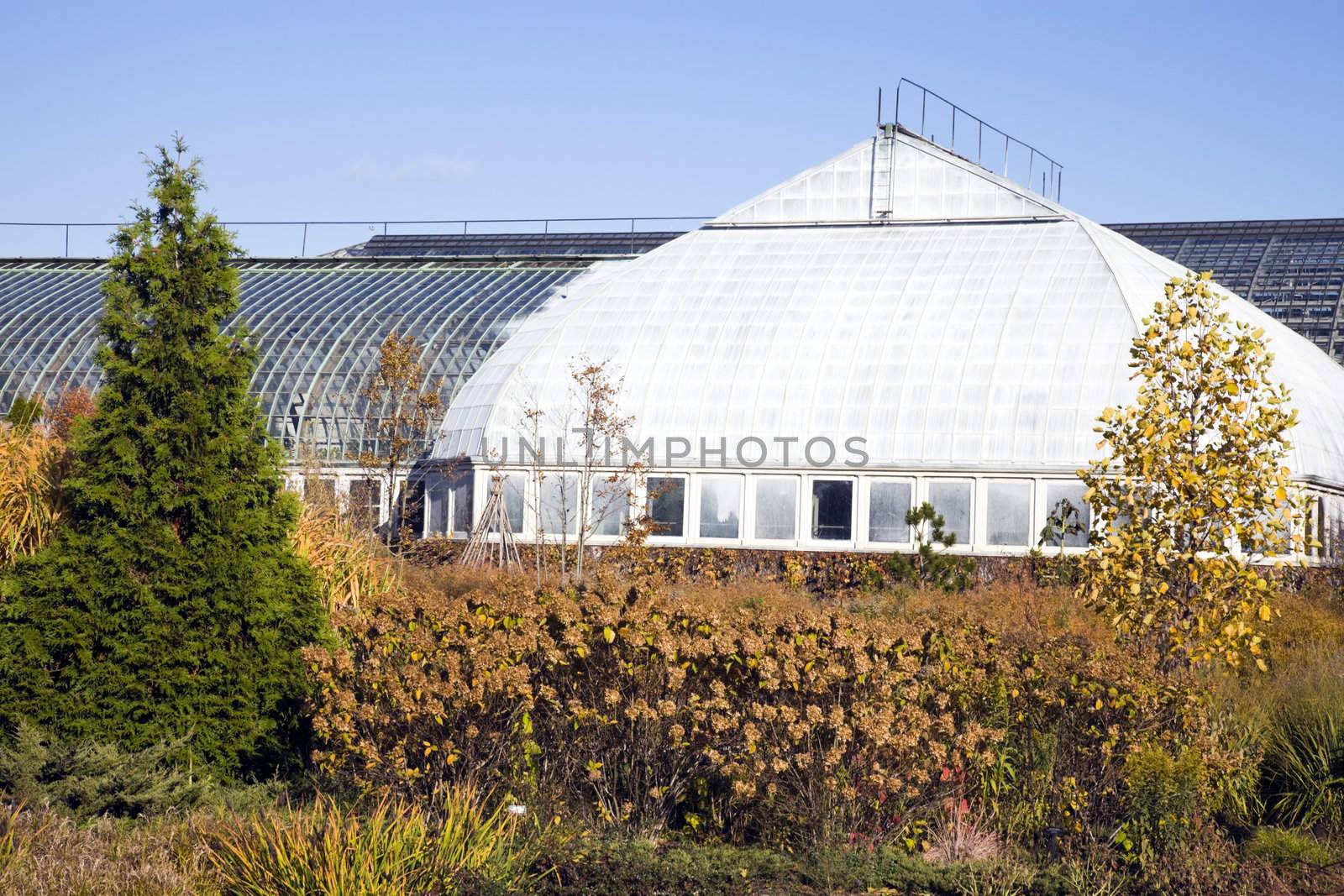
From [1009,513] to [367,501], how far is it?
12927 millimetres

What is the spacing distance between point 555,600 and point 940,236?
23.8 meters

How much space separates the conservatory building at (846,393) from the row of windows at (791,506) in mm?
35

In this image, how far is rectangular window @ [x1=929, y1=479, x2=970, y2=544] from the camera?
27.2m

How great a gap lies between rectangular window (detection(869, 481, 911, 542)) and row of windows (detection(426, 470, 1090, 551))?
2 cm

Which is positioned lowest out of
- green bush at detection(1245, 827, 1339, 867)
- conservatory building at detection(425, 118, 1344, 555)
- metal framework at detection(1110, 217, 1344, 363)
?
green bush at detection(1245, 827, 1339, 867)

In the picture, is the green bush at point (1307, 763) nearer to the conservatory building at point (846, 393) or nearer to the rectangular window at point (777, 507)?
the conservatory building at point (846, 393)

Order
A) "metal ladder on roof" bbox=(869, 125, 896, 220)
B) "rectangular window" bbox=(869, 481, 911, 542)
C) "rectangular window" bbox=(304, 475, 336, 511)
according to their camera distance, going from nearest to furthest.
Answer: "rectangular window" bbox=(304, 475, 336, 511)
"rectangular window" bbox=(869, 481, 911, 542)
"metal ladder on roof" bbox=(869, 125, 896, 220)

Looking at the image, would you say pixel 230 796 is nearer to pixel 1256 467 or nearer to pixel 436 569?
pixel 1256 467

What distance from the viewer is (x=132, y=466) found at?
11.8 metres

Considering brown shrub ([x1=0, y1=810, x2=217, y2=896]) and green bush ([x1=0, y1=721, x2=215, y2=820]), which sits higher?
green bush ([x1=0, y1=721, x2=215, y2=820])

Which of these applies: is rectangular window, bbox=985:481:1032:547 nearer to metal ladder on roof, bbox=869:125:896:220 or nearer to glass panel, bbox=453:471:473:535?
metal ladder on roof, bbox=869:125:896:220

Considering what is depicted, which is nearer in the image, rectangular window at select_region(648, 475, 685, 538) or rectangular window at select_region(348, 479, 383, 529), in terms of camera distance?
rectangular window at select_region(348, 479, 383, 529)

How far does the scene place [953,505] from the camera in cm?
2727

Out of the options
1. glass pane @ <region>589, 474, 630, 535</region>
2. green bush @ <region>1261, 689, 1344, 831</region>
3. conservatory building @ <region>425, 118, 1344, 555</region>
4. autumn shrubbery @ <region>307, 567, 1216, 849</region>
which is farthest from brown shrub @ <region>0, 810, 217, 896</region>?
glass pane @ <region>589, 474, 630, 535</region>
